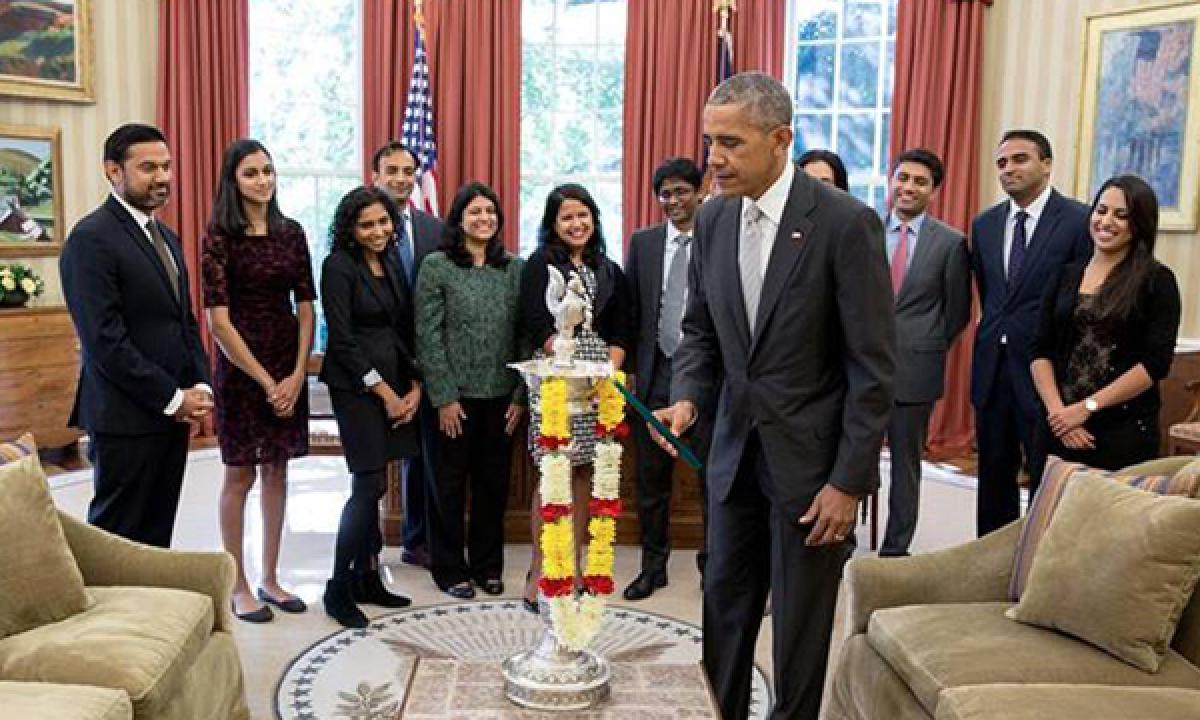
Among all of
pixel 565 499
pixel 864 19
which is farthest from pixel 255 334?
pixel 864 19

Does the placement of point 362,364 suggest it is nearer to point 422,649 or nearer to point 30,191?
point 422,649

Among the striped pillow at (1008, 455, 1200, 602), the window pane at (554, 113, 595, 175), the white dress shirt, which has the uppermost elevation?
the window pane at (554, 113, 595, 175)

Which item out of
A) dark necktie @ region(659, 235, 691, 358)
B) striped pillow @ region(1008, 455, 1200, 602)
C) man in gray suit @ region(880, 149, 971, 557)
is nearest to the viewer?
striped pillow @ region(1008, 455, 1200, 602)

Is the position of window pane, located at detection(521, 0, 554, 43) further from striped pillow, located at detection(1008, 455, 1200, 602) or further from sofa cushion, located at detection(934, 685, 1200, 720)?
sofa cushion, located at detection(934, 685, 1200, 720)

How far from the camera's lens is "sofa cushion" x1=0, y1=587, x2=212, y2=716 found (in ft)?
7.55

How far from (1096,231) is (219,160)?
17.5ft

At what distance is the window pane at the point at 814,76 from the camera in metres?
7.49

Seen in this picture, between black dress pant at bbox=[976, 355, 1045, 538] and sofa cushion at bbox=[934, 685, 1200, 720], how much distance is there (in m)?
1.83

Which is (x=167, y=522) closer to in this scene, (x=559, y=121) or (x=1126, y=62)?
(x=559, y=121)

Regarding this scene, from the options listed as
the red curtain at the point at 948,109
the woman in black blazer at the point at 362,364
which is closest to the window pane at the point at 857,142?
the red curtain at the point at 948,109

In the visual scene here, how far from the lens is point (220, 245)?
141 inches

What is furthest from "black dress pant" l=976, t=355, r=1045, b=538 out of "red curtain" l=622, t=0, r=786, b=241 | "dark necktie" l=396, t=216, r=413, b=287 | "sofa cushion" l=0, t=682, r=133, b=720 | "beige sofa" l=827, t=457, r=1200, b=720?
"red curtain" l=622, t=0, r=786, b=241

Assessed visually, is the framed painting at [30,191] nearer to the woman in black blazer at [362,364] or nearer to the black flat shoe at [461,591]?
the woman in black blazer at [362,364]

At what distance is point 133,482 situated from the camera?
3.31 m
